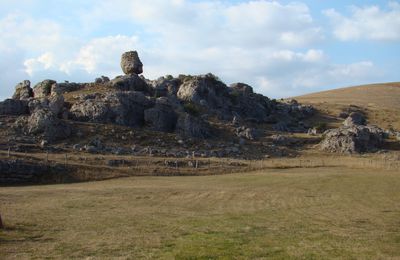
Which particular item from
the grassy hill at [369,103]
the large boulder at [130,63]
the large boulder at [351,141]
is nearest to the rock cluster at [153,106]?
the large boulder at [130,63]

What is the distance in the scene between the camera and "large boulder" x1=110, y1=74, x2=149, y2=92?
97.2 meters

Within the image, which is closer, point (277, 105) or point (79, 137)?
point (79, 137)

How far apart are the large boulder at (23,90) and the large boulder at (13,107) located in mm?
15673

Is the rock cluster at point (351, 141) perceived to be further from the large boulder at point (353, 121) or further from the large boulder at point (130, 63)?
the large boulder at point (130, 63)

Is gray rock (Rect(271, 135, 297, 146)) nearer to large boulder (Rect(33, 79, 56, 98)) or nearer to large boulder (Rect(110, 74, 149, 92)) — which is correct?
large boulder (Rect(110, 74, 149, 92))

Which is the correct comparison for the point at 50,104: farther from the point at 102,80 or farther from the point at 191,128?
the point at 102,80

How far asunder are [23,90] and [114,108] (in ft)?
81.0

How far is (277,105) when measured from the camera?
420 ft

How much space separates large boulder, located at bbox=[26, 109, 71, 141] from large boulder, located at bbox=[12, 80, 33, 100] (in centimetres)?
2524

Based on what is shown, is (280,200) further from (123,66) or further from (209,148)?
(123,66)

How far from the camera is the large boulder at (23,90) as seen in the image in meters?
95.1

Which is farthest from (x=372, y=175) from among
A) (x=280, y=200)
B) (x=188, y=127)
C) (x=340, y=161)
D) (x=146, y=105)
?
(x=146, y=105)

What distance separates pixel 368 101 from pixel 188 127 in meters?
105

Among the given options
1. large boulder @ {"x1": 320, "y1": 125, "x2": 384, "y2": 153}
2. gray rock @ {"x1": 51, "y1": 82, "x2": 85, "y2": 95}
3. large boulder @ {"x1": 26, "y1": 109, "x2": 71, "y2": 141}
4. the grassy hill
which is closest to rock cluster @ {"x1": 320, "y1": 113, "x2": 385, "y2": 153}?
large boulder @ {"x1": 320, "y1": 125, "x2": 384, "y2": 153}
